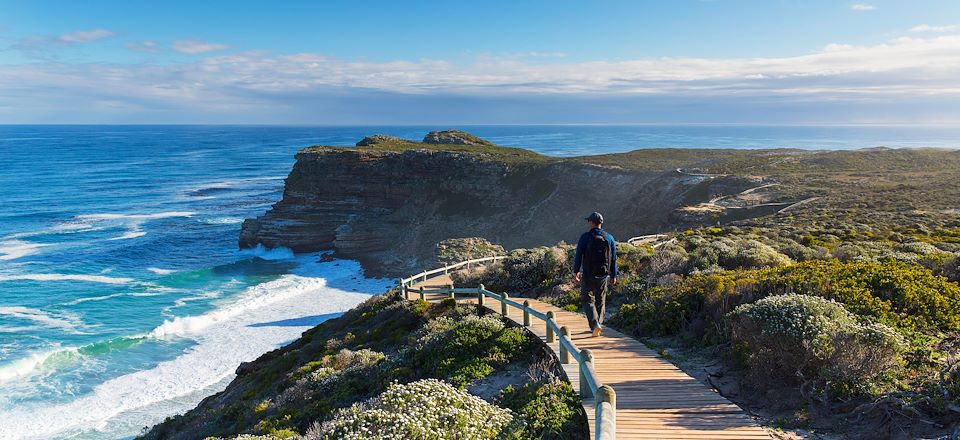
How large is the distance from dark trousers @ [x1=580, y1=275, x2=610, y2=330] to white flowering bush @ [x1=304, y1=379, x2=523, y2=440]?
120 inches

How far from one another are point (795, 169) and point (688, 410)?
54.7 metres

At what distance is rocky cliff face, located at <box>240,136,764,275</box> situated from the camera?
50.9 metres

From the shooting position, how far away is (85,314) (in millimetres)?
33844

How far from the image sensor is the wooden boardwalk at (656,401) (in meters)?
5.99

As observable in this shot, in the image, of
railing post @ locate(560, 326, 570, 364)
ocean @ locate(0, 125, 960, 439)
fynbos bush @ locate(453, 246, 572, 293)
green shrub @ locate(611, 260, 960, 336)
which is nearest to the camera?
railing post @ locate(560, 326, 570, 364)

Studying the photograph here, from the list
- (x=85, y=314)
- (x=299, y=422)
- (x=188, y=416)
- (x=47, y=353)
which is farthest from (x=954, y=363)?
(x=85, y=314)

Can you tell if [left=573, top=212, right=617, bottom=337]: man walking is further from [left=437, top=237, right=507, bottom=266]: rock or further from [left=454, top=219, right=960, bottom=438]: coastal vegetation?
[left=437, top=237, right=507, bottom=266]: rock

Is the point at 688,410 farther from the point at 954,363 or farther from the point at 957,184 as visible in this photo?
the point at 957,184

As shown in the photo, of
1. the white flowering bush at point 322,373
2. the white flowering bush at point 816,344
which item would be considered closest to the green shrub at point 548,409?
the white flowering bush at point 816,344

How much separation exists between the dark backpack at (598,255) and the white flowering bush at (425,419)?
3.09 m

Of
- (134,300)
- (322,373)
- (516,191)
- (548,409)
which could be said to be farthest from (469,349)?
(516,191)

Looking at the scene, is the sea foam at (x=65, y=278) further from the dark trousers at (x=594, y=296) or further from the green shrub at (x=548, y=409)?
the green shrub at (x=548, y=409)

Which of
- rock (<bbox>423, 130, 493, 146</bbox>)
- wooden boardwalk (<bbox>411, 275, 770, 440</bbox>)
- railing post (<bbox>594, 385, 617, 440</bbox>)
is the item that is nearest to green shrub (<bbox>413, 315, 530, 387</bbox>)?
→ wooden boardwalk (<bbox>411, 275, 770, 440</bbox>)

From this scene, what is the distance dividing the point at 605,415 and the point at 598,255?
4610 mm
